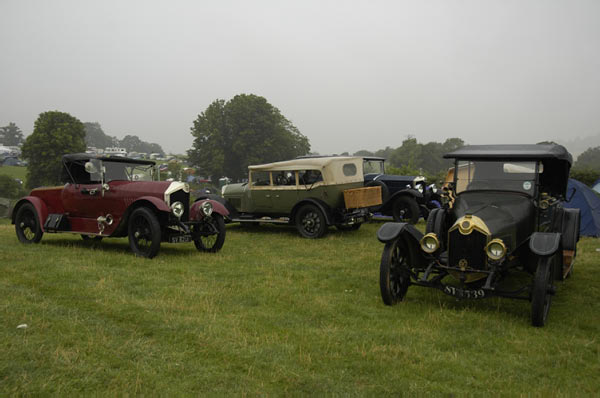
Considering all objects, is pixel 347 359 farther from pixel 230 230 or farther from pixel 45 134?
pixel 45 134

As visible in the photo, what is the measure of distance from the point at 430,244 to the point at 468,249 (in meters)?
0.44

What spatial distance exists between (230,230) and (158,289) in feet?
23.3

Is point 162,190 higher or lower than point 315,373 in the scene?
higher

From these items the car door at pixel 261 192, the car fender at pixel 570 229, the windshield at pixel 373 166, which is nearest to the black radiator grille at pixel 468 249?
the car fender at pixel 570 229

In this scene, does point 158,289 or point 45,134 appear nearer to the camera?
point 158,289

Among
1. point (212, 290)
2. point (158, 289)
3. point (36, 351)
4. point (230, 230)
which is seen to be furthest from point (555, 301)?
point (230, 230)

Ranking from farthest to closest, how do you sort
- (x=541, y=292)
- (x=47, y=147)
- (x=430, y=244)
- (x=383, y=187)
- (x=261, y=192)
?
(x=47, y=147) < (x=383, y=187) < (x=261, y=192) < (x=430, y=244) < (x=541, y=292)

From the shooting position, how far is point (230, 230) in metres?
13.1

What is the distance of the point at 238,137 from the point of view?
44125 millimetres

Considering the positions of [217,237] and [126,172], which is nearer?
[217,237]

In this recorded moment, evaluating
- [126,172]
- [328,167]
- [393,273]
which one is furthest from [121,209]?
[393,273]

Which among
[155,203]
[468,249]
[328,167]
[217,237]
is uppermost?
[328,167]

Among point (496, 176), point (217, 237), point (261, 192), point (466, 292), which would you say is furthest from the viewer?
point (261, 192)

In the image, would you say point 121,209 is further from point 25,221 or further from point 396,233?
point 396,233
